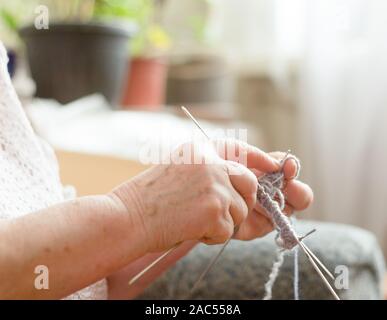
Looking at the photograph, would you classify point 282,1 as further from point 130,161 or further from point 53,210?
point 53,210

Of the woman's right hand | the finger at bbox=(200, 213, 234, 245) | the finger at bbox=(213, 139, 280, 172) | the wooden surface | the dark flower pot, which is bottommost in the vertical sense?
the wooden surface

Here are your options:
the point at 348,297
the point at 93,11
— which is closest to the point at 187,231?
the point at 348,297

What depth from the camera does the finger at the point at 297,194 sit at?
2.01 ft

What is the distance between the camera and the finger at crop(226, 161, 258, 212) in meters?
0.53

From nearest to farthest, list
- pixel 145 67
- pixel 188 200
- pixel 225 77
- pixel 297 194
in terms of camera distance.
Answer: pixel 188 200 → pixel 297 194 → pixel 145 67 → pixel 225 77

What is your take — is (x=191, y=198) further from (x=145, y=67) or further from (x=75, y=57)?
(x=145, y=67)

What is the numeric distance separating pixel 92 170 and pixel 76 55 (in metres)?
0.55

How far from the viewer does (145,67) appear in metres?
1.70

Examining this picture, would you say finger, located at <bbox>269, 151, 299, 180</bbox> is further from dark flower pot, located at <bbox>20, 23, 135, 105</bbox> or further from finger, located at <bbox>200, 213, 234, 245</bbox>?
dark flower pot, located at <bbox>20, 23, 135, 105</bbox>

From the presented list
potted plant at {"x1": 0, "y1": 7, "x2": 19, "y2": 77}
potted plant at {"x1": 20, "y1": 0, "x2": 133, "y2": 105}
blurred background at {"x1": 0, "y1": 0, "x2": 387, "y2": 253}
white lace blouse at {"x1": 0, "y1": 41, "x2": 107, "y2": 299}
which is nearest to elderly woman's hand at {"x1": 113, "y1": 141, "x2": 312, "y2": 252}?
white lace blouse at {"x1": 0, "y1": 41, "x2": 107, "y2": 299}

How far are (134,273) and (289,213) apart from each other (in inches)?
8.1

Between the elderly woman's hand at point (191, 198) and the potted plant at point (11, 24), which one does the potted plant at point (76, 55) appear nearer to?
the potted plant at point (11, 24)

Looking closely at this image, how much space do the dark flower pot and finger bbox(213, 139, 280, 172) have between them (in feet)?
2.93

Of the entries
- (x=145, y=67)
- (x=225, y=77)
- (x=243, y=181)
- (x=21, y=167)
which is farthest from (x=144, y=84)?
(x=243, y=181)
